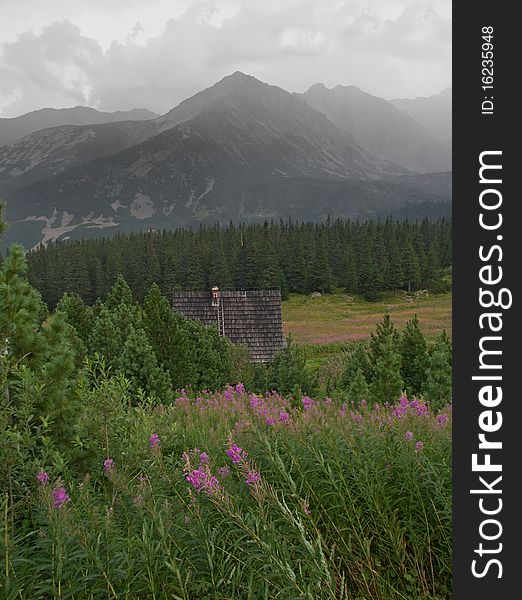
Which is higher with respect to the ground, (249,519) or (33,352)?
(33,352)

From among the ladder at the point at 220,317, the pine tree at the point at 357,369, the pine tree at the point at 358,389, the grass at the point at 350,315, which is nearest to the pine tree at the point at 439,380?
the pine tree at the point at 358,389

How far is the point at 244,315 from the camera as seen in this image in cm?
2878

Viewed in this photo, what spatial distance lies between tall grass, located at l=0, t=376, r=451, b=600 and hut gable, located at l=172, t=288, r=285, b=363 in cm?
2254

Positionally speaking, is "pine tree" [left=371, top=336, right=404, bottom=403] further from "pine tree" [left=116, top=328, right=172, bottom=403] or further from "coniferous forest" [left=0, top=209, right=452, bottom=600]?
"pine tree" [left=116, top=328, right=172, bottom=403]

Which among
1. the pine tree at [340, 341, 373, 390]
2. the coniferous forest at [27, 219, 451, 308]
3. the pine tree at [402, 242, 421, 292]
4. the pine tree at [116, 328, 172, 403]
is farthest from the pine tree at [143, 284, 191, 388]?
the pine tree at [402, 242, 421, 292]

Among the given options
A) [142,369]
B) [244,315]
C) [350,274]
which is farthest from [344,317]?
[142,369]

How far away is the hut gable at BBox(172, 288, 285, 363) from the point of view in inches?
1080

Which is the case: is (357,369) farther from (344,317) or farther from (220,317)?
(344,317)

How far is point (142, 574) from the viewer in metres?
2.21

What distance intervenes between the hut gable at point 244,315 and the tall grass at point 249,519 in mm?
22540

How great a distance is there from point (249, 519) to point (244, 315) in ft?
87.1

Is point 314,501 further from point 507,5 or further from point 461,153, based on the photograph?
point 507,5

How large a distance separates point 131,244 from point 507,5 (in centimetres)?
10484

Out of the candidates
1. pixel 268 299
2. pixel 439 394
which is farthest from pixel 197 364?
pixel 268 299
